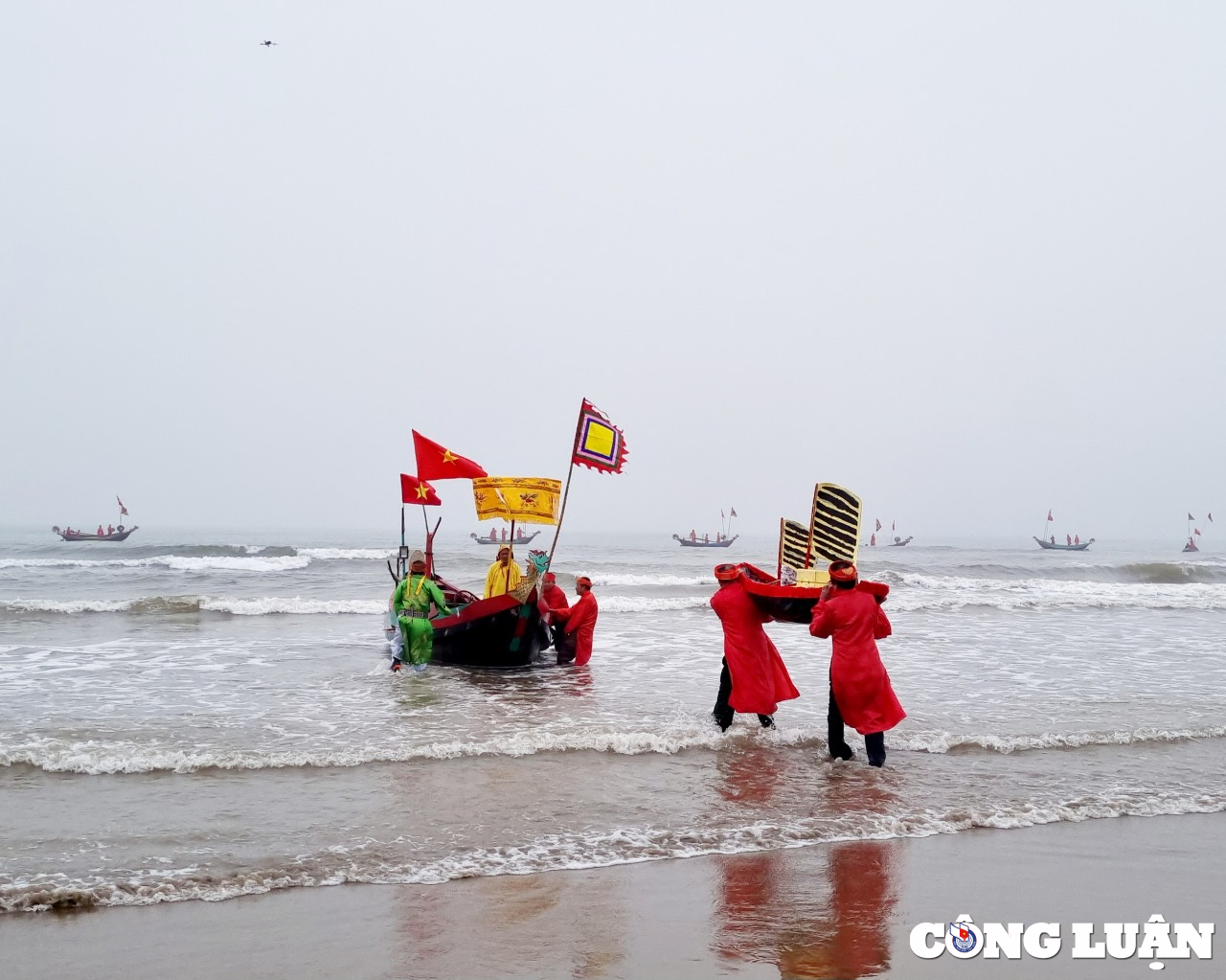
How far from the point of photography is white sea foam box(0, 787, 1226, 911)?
4234 millimetres

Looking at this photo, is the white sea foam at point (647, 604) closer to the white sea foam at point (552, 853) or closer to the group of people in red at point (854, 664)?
the group of people in red at point (854, 664)

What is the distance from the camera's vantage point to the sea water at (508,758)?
489cm

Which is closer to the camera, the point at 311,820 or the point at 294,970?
the point at 294,970

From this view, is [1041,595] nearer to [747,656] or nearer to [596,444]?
[596,444]

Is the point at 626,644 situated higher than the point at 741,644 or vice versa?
the point at 741,644

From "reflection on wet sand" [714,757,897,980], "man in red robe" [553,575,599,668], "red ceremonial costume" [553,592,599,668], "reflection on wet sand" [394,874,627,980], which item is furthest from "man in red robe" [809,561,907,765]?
"red ceremonial costume" [553,592,599,668]

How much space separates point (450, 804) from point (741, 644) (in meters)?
2.93

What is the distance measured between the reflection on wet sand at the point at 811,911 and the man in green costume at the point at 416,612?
6.99 m

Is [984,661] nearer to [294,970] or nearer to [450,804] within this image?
[450,804]

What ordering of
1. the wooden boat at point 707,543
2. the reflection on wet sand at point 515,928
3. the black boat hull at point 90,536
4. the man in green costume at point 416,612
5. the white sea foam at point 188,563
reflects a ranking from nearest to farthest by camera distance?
1. the reflection on wet sand at point 515,928
2. the man in green costume at point 416,612
3. the white sea foam at point 188,563
4. the black boat hull at point 90,536
5. the wooden boat at point 707,543

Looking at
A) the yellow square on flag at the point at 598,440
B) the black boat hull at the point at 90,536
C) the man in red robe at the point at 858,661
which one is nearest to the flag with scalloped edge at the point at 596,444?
the yellow square on flag at the point at 598,440

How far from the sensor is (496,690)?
1014cm

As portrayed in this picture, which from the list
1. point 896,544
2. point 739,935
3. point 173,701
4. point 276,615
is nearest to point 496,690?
point 173,701

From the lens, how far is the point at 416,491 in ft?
41.2
